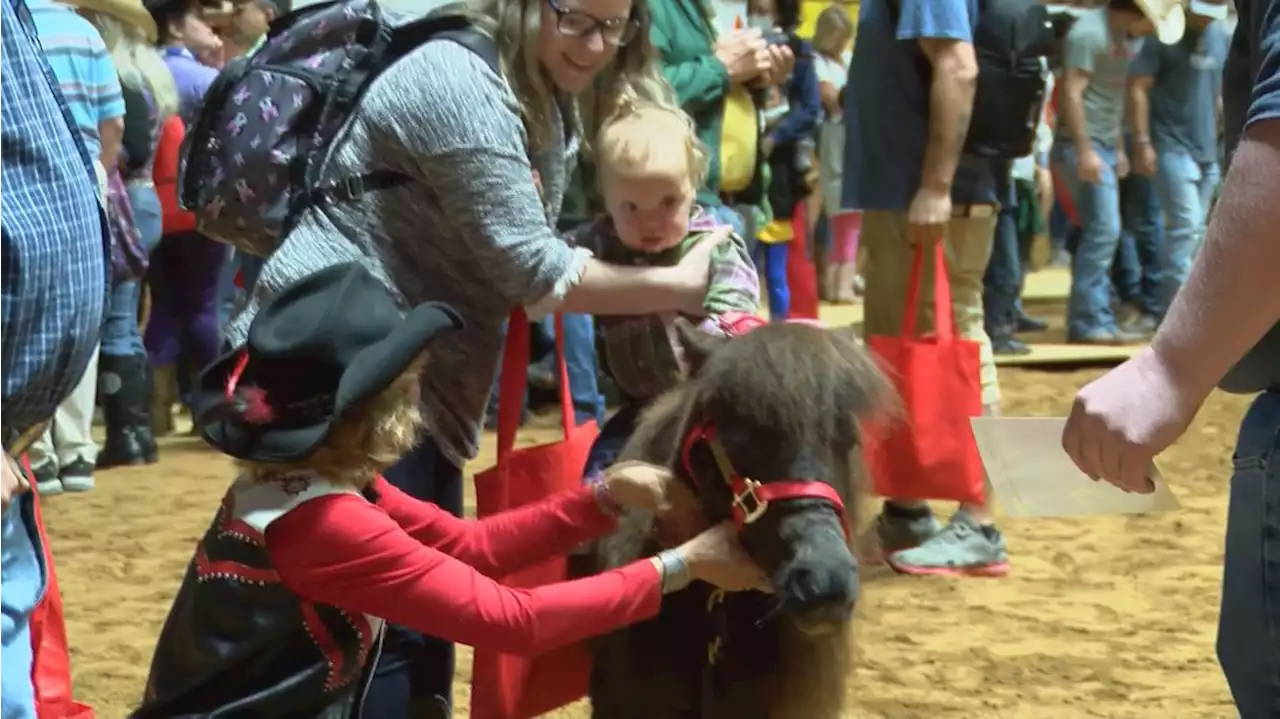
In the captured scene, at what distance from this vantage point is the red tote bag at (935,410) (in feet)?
13.7

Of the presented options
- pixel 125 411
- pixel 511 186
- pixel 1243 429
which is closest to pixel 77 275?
pixel 511 186

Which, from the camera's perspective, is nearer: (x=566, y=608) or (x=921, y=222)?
(x=566, y=608)

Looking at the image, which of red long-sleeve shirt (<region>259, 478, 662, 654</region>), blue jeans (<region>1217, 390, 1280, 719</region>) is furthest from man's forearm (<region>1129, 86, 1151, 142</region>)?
blue jeans (<region>1217, 390, 1280, 719</region>)

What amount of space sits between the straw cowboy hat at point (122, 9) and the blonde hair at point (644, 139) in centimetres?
→ 333

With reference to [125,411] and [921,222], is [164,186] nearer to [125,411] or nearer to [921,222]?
[125,411]

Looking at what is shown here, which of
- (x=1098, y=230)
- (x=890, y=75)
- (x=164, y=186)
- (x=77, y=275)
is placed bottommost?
(x=1098, y=230)

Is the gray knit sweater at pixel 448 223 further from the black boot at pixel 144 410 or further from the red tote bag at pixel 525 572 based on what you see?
the black boot at pixel 144 410

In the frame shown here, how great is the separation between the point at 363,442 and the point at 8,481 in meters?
0.53

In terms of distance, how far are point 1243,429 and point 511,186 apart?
1.20m

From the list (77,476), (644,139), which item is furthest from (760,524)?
(77,476)

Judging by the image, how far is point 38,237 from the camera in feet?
5.90

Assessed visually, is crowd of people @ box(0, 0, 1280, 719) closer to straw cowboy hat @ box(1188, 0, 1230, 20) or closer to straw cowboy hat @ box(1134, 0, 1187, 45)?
straw cowboy hat @ box(1134, 0, 1187, 45)

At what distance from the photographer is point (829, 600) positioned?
2064 mm

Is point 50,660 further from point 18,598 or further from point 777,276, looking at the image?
point 777,276
